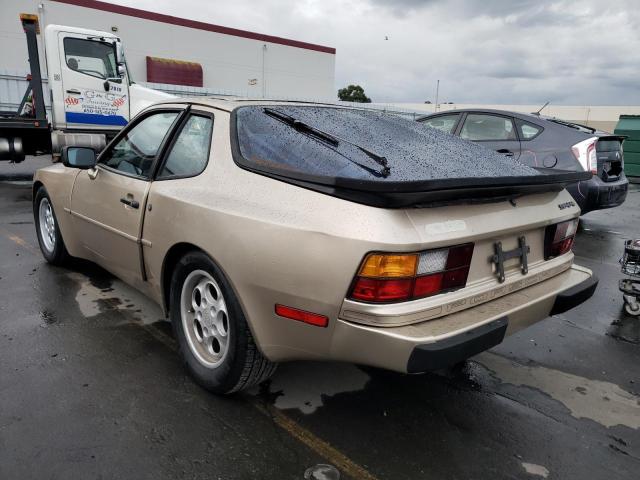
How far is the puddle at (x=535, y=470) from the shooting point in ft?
7.09

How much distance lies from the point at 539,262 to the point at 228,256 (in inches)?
65.3

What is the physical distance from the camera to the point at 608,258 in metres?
5.83

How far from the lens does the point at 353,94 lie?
55.0m

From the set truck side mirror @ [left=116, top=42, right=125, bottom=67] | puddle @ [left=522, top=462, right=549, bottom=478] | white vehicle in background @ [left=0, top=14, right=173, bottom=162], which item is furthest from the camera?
truck side mirror @ [left=116, top=42, right=125, bottom=67]

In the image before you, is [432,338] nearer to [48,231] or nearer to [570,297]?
[570,297]

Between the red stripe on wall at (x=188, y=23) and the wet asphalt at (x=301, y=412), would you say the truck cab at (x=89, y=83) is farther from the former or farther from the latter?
the red stripe on wall at (x=188, y=23)

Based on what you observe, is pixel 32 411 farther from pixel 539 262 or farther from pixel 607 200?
→ pixel 607 200

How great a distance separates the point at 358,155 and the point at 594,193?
203 inches

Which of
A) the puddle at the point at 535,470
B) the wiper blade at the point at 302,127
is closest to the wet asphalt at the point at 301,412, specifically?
the puddle at the point at 535,470

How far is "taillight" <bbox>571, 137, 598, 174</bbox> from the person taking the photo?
6082 millimetres

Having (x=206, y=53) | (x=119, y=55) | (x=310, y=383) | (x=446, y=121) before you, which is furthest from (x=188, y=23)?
(x=310, y=383)

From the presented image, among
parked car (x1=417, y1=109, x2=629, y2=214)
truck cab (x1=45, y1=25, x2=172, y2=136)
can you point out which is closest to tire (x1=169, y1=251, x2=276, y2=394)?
parked car (x1=417, y1=109, x2=629, y2=214)

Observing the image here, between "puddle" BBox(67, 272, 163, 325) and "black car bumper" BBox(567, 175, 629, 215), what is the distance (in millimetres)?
5247

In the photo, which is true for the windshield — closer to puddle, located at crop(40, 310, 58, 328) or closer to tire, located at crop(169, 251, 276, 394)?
tire, located at crop(169, 251, 276, 394)
